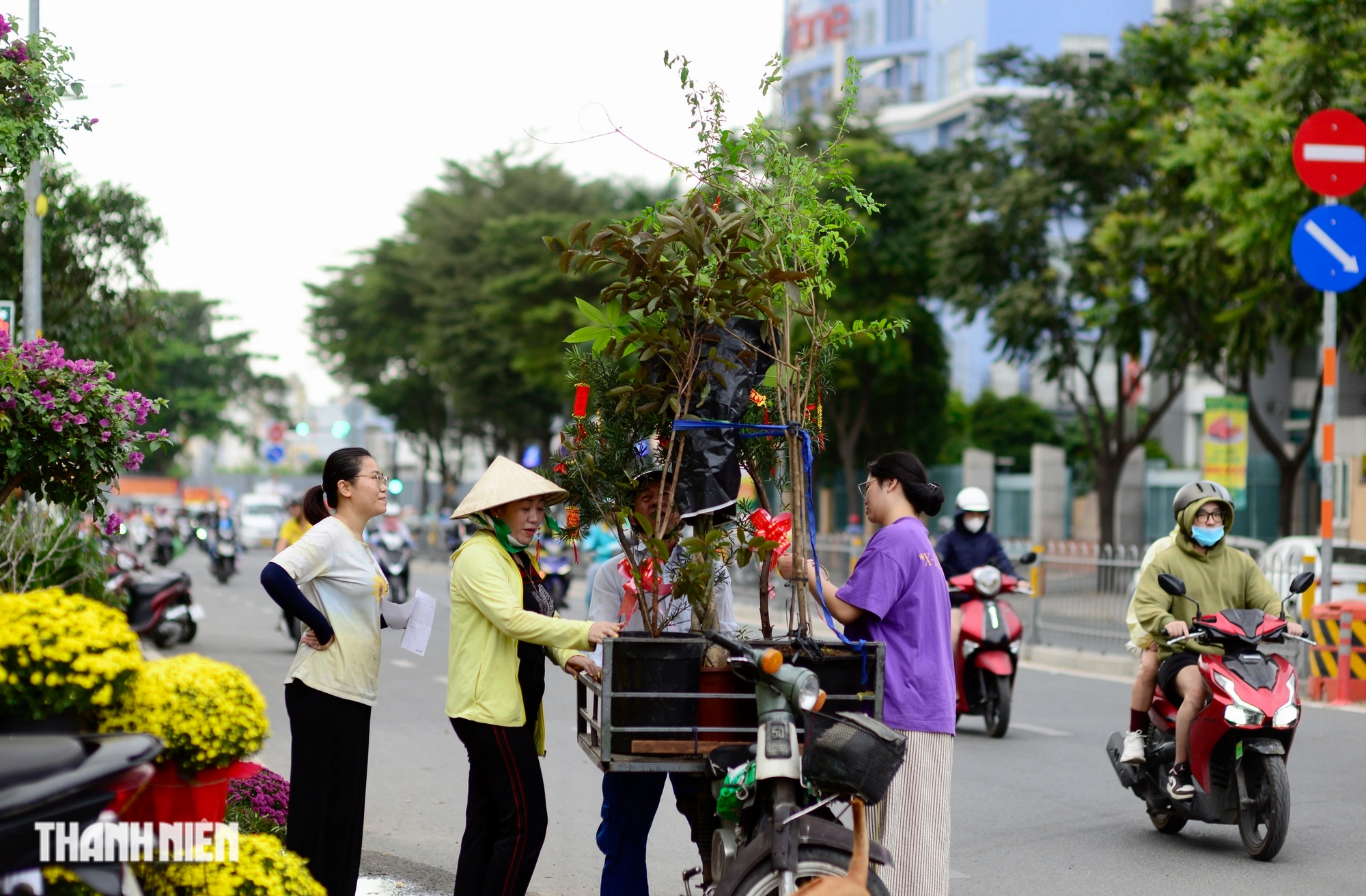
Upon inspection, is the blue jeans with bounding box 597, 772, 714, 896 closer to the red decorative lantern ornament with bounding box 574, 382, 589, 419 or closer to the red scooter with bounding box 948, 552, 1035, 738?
the red decorative lantern ornament with bounding box 574, 382, 589, 419

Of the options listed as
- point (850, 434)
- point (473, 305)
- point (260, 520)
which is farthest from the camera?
point (260, 520)

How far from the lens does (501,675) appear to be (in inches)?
191

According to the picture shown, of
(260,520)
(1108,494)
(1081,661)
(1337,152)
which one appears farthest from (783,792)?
(260,520)

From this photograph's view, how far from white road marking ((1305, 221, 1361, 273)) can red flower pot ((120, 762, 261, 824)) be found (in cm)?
1053

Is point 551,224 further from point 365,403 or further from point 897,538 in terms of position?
point 897,538

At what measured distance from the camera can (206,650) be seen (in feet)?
53.4

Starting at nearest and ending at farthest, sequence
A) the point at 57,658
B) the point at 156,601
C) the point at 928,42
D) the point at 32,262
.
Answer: the point at 57,658 < the point at 32,262 < the point at 156,601 < the point at 928,42

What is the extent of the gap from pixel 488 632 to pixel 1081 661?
11.9m

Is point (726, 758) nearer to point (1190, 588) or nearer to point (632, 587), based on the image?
point (632, 587)

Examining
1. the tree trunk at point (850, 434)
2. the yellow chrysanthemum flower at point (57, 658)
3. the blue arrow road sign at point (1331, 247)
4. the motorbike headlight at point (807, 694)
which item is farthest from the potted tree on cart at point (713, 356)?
the tree trunk at point (850, 434)

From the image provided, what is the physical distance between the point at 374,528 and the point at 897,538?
18808 millimetres

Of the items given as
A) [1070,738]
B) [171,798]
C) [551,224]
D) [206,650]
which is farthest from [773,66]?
[551,224]

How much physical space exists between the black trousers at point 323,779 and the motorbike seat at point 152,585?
11668 millimetres

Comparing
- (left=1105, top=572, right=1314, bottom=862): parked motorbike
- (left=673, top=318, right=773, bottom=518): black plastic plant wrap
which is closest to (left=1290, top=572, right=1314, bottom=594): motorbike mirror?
(left=1105, top=572, right=1314, bottom=862): parked motorbike
